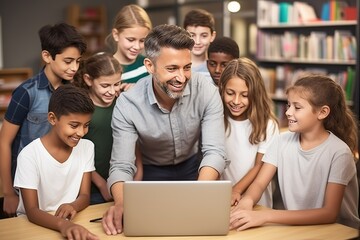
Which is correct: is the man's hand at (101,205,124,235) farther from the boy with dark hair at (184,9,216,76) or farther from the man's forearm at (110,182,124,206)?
the boy with dark hair at (184,9,216,76)

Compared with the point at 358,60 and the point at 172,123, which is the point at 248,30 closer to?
the point at 358,60

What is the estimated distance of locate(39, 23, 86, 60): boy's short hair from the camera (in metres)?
2.32

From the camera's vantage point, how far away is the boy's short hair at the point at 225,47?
2.62 m

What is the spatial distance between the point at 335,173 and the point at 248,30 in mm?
5060

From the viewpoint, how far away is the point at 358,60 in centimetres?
511

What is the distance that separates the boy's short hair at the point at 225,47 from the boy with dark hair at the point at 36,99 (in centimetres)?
68

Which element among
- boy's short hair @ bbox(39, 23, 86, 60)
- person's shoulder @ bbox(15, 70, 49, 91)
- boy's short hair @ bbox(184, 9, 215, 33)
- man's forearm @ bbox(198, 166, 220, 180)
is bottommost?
man's forearm @ bbox(198, 166, 220, 180)

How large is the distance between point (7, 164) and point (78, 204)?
47 centimetres

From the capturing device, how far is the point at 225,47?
2.63m

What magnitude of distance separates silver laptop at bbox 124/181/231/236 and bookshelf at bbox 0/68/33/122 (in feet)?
18.8

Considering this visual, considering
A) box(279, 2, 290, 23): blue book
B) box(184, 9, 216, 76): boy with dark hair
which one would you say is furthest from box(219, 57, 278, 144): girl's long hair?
box(279, 2, 290, 23): blue book

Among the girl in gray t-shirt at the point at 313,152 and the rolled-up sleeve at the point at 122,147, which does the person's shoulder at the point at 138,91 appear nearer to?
the rolled-up sleeve at the point at 122,147

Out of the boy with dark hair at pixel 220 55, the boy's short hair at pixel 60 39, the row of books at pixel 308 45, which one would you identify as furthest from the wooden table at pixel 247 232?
the row of books at pixel 308 45

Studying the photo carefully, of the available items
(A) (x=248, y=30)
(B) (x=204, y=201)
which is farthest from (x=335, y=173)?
(A) (x=248, y=30)
